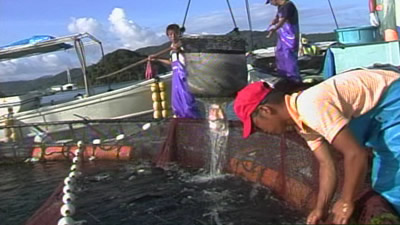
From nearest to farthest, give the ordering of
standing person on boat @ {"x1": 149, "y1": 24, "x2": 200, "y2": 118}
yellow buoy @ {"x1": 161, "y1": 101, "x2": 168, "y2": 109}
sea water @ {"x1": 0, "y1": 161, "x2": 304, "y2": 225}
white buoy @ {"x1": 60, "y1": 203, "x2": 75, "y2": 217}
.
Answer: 1. white buoy @ {"x1": 60, "y1": 203, "x2": 75, "y2": 217}
2. sea water @ {"x1": 0, "y1": 161, "x2": 304, "y2": 225}
3. standing person on boat @ {"x1": 149, "y1": 24, "x2": 200, "y2": 118}
4. yellow buoy @ {"x1": 161, "y1": 101, "x2": 168, "y2": 109}

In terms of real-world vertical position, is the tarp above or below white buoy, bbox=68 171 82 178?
above

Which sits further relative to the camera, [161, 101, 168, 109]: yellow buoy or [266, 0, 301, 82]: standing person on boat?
[161, 101, 168, 109]: yellow buoy

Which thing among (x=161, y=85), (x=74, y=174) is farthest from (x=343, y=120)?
(x=161, y=85)

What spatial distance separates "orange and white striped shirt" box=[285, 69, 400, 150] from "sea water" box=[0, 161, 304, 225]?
7.89 ft

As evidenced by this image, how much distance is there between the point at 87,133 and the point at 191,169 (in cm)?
360

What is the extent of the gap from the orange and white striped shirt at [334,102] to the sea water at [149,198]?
240 centimetres

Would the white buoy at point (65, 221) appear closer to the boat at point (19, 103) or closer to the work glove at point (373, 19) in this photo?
the work glove at point (373, 19)

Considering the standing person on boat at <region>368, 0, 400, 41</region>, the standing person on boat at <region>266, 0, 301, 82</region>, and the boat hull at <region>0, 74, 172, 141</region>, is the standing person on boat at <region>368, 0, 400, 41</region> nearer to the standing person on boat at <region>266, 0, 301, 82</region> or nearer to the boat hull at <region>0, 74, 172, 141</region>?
the standing person on boat at <region>266, 0, 301, 82</region>

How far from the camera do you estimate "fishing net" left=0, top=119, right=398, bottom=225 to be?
5.67m

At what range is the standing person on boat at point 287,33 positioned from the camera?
10.1m

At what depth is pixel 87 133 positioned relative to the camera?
1242 cm

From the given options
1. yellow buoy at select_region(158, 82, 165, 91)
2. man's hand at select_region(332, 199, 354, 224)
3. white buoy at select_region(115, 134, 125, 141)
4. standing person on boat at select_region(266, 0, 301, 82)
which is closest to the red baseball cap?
man's hand at select_region(332, 199, 354, 224)

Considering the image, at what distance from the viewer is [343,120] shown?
10.5 feet

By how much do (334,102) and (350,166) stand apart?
366 mm
